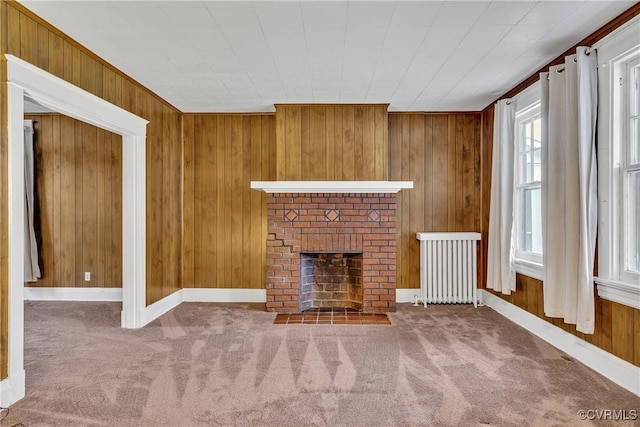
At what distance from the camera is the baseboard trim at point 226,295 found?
4.81m

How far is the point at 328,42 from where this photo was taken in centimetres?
277

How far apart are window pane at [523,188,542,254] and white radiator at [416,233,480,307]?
680 millimetres

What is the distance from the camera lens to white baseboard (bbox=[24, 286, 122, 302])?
478cm

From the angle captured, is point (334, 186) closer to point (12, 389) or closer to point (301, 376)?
point (301, 376)

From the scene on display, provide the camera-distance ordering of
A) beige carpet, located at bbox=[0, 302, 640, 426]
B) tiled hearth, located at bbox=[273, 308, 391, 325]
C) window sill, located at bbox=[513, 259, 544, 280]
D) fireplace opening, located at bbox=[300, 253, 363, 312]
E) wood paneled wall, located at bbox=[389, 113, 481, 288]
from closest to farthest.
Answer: beige carpet, located at bbox=[0, 302, 640, 426]
window sill, located at bbox=[513, 259, 544, 280]
tiled hearth, located at bbox=[273, 308, 391, 325]
fireplace opening, located at bbox=[300, 253, 363, 312]
wood paneled wall, located at bbox=[389, 113, 481, 288]

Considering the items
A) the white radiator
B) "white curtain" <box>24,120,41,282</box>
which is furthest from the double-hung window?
"white curtain" <box>24,120,41,282</box>

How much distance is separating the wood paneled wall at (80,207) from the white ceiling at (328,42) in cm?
155

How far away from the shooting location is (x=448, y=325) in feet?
12.4

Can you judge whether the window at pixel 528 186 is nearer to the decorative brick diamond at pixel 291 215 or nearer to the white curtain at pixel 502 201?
the white curtain at pixel 502 201

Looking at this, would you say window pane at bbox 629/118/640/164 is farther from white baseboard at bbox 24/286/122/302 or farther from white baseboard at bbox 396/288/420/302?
white baseboard at bbox 24/286/122/302

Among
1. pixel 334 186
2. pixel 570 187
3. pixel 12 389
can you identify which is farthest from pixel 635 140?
pixel 12 389

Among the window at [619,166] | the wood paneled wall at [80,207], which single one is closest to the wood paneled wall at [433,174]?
the window at [619,166]

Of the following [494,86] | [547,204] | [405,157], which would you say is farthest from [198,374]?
[494,86]

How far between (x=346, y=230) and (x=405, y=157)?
1291 mm
